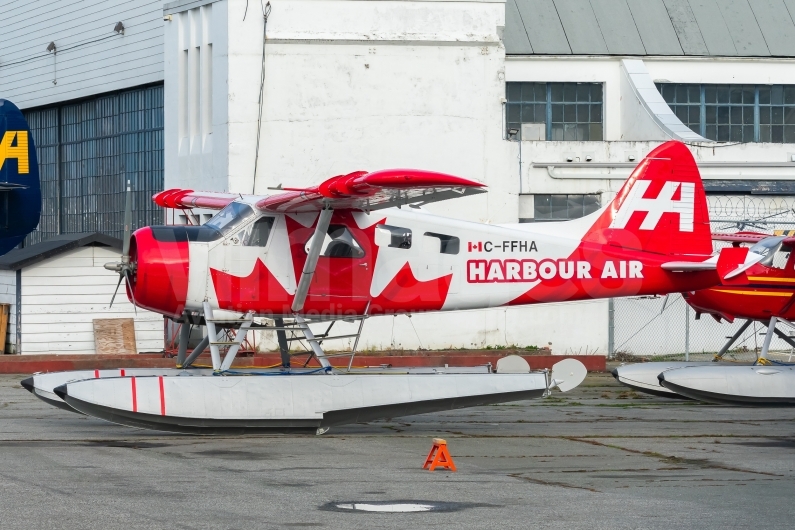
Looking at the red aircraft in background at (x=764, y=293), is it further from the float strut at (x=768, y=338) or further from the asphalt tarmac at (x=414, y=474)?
the asphalt tarmac at (x=414, y=474)

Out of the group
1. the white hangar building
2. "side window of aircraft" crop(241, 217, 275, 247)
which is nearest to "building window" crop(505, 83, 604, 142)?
the white hangar building

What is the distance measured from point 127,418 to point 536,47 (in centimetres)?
1757

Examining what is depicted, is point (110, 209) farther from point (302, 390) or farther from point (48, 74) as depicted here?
point (302, 390)

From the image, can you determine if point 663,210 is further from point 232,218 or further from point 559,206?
point 559,206

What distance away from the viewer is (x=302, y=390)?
43.1 ft

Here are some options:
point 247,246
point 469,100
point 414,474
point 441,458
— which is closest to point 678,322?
point 469,100

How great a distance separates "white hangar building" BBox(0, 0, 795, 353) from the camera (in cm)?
2447

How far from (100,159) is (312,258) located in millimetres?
20055

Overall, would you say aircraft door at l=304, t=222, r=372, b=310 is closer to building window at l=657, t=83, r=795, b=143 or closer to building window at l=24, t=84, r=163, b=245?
building window at l=24, t=84, r=163, b=245

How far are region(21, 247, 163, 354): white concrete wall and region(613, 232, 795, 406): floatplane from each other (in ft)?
34.0

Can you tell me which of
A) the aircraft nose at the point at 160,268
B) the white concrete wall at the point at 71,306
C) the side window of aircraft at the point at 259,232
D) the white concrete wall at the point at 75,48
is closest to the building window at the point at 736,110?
the white concrete wall at the point at 75,48

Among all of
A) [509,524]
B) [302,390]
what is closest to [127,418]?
[302,390]

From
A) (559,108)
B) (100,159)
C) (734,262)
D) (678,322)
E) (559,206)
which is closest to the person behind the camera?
(734,262)

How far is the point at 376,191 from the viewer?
1247cm
